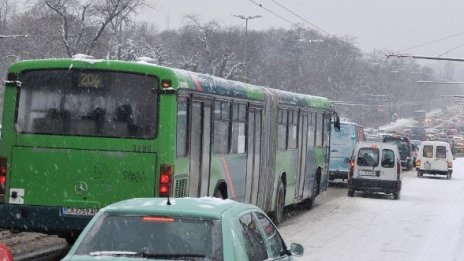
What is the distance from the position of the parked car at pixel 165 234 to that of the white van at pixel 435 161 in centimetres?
4226

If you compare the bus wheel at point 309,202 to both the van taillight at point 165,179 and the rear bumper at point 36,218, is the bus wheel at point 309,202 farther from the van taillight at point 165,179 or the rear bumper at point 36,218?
the rear bumper at point 36,218

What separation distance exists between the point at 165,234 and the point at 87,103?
622 centimetres

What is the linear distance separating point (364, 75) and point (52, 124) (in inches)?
4716

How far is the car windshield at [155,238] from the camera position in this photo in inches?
242

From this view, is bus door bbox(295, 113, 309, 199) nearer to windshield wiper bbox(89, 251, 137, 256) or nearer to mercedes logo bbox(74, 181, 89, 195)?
mercedes logo bbox(74, 181, 89, 195)

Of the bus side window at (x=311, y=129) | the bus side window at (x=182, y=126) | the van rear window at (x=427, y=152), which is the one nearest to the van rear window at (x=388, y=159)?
the bus side window at (x=311, y=129)

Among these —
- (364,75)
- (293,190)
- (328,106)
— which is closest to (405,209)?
(328,106)

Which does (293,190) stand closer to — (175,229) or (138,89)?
(138,89)

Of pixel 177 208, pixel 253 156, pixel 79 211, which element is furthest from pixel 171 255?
pixel 253 156

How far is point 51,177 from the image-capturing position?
39.9 ft

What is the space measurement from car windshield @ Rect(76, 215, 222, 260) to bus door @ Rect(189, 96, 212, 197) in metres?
6.61

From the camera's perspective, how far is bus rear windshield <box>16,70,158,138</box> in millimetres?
12117

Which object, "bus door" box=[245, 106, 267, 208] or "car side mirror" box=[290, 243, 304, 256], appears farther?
"bus door" box=[245, 106, 267, 208]

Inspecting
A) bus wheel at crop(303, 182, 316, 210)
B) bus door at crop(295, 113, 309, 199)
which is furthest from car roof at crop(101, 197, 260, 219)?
bus wheel at crop(303, 182, 316, 210)
